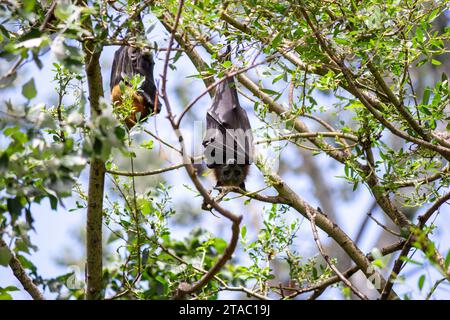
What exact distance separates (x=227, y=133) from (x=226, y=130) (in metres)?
0.03

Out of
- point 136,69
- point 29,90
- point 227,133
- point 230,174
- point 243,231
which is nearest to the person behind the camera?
point 29,90

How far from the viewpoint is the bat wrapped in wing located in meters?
5.51

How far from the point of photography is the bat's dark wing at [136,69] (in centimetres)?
604

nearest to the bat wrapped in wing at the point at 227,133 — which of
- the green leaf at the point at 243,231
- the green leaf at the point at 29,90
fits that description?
the green leaf at the point at 243,231

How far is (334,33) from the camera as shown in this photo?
4309 millimetres

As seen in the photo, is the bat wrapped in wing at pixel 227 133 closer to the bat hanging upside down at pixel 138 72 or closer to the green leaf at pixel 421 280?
the bat hanging upside down at pixel 138 72

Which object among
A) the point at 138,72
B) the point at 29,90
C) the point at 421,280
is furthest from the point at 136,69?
the point at 421,280

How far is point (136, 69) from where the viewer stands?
602 cm

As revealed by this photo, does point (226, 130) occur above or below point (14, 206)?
above

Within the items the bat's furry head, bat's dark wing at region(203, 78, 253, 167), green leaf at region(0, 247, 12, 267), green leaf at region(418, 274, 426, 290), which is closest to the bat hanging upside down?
bat's dark wing at region(203, 78, 253, 167)

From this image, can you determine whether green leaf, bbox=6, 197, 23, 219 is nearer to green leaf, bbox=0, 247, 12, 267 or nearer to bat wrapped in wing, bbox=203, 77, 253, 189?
green leaf, bbox=0, 247, 12, 267

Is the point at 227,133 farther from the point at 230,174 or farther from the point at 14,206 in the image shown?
the point at 14,206

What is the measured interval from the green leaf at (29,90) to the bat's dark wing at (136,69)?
3.36m
